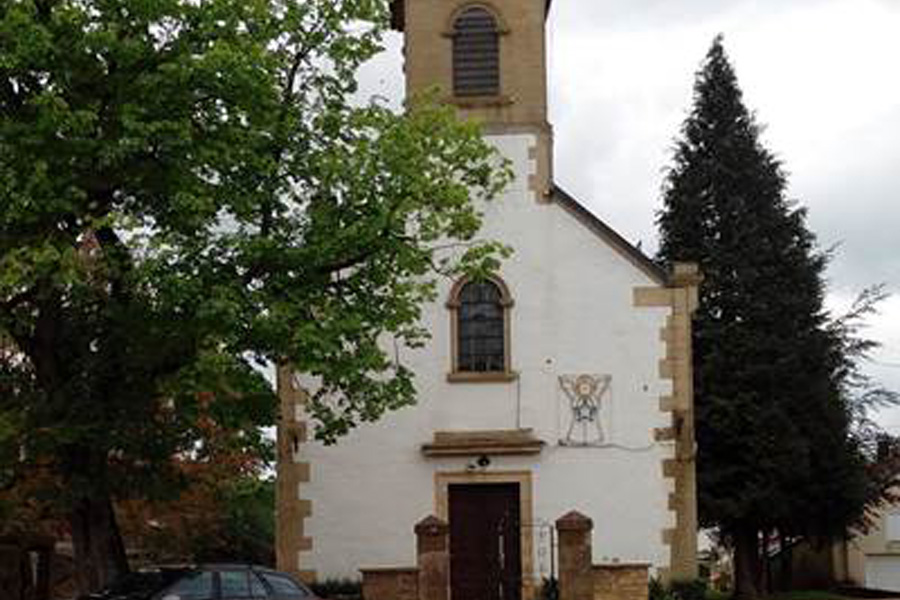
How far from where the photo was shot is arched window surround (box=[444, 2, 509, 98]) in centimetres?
3053

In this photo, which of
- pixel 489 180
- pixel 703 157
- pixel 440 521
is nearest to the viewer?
pixel 489 180

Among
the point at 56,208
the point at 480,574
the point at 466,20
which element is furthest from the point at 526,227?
the point at 56,208

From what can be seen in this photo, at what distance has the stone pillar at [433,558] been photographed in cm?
2619

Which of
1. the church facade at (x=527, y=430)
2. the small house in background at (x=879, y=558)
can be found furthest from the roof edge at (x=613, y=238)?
the small house in background at (x=879, y=558)

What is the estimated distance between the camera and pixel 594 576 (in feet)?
88.8

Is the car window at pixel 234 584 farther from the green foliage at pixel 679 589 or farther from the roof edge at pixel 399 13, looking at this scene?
the roof edge at pixel 399 13

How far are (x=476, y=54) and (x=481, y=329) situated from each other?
5.59 metres

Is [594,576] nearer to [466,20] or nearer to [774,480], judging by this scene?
[774,480]

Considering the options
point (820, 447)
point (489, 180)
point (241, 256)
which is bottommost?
point (820, 447)

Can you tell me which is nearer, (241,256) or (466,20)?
(241,256)

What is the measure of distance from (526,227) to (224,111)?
361 inches

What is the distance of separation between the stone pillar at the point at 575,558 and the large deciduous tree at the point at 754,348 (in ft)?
30.0

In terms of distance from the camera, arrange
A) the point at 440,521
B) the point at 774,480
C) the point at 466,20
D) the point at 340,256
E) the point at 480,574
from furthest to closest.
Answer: the point at 774,480 → the point at 466,20 → the point at 480,574 → the point at 440,521 → the point at 340,256

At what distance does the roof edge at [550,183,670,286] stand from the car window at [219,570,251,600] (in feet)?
36.8
